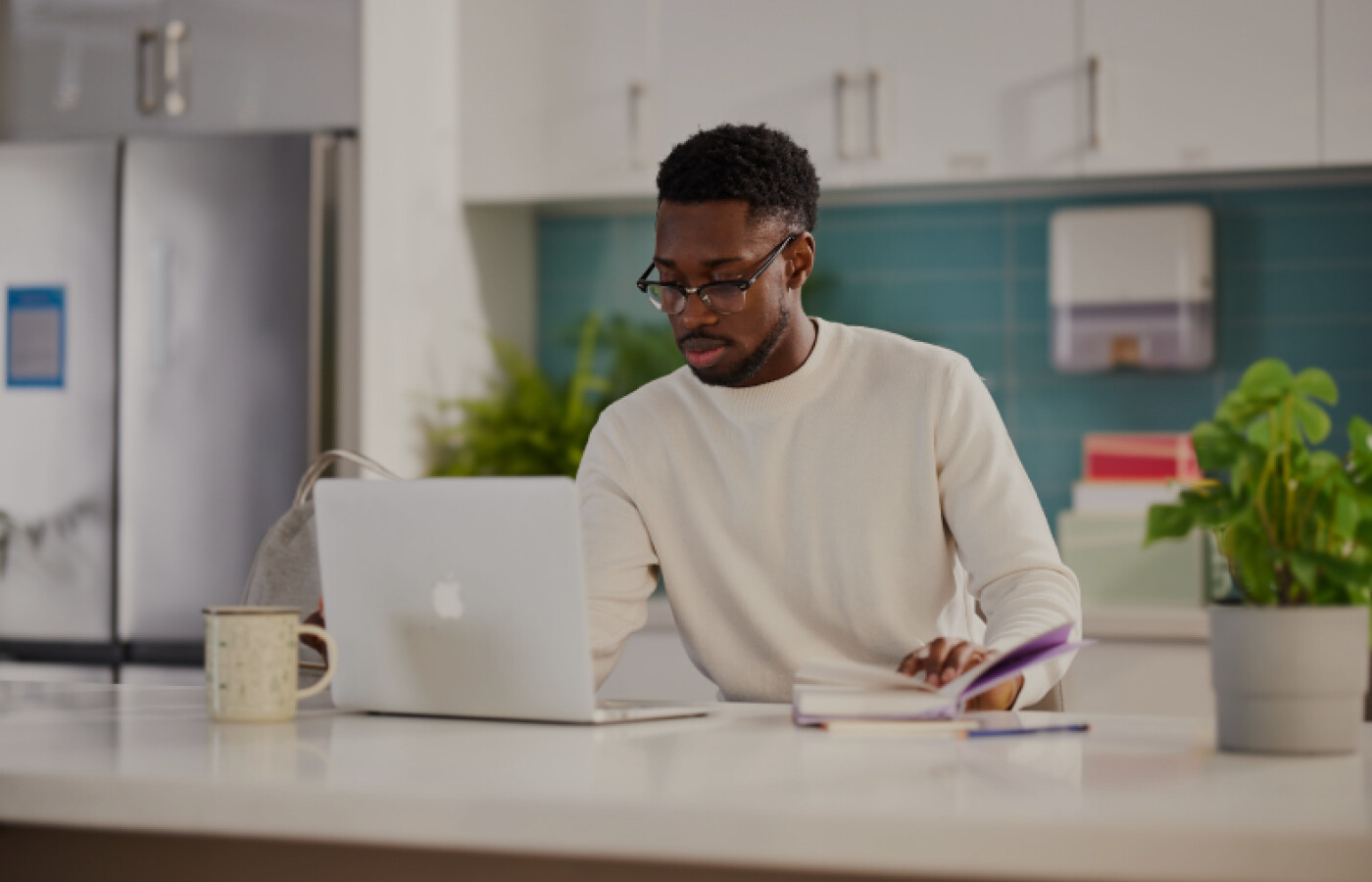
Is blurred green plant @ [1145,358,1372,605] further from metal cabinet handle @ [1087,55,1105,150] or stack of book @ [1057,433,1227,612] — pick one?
metal cabinet handle @ [1087,55,1105,150]

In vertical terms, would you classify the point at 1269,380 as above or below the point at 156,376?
below

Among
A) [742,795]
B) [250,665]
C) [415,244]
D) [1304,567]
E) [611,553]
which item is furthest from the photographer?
[415,244]

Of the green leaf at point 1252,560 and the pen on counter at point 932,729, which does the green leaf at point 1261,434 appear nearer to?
the green leaf at point 1252,560

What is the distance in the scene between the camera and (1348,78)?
2.86m

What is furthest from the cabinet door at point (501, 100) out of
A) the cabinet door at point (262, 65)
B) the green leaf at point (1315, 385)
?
the green leaf at point (1315, 385)

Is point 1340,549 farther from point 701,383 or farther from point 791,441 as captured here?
point 701,383

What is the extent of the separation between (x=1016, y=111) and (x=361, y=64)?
1.37 metres

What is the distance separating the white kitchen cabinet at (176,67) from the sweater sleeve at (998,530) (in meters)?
1.75

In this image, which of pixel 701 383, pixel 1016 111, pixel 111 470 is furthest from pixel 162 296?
pixel 1016 111

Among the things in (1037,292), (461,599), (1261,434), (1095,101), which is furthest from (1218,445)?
(1037,292)

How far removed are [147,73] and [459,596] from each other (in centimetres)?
229

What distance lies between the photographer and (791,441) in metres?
1.81

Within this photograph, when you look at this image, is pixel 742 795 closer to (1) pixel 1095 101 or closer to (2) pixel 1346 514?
(2) pixel 1346 514

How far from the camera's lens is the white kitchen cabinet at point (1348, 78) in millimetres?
2846
